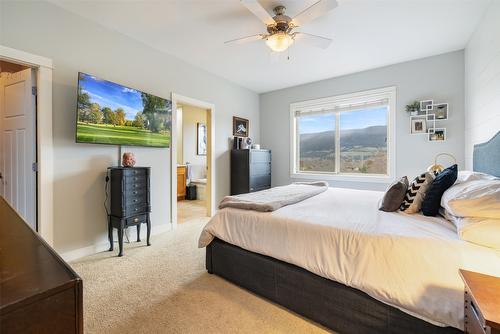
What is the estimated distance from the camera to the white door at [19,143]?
229 centimetres

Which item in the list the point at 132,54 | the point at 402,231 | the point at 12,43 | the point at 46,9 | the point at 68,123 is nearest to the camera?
the point at 402,231

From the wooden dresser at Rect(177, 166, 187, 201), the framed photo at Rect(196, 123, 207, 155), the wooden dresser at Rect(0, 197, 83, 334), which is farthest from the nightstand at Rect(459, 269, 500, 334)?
the framed photo at Rect(196, 123, 207, 155)

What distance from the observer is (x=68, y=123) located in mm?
2477

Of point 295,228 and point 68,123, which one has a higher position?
point 68,123

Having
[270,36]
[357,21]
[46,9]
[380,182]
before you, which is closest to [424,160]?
[380,182]

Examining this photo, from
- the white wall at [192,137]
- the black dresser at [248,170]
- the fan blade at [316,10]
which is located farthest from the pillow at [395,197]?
the white wall at [192,137]

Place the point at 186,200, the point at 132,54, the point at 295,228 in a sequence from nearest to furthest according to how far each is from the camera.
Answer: the point at 295,228, the point at 132,54, the point at 186,200

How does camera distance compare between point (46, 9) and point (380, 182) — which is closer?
point (46, 9)

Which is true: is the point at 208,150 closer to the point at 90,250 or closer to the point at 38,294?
the point at 90,250

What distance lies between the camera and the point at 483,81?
2.49m

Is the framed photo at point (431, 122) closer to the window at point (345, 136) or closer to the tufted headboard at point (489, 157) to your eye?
the window at point (345, 136)

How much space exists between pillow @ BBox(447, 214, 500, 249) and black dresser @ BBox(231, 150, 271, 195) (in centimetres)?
336

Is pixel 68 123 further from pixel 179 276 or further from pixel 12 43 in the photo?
pixel 179 276

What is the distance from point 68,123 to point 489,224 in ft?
11.7
